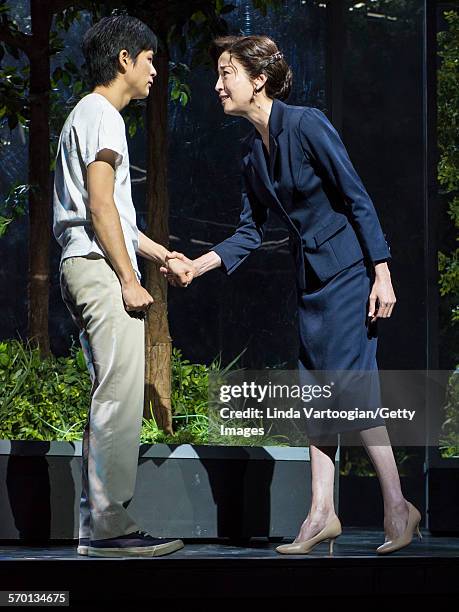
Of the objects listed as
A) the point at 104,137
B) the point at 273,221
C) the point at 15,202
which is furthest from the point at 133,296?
the point at 273,221

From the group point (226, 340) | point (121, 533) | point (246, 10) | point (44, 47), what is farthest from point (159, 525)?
point (246, 10)

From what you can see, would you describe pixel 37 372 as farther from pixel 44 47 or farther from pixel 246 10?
pixel 246 10

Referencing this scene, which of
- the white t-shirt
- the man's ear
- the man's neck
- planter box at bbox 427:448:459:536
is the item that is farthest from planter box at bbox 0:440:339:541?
the man's ear

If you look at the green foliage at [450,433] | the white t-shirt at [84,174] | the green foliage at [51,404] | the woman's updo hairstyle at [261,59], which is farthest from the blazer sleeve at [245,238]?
the green foliage at [450,433]

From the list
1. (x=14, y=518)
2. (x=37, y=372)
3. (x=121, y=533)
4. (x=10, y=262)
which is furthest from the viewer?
(x=10, y=262)

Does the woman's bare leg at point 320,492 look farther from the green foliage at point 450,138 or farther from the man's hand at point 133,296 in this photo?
the green foliage at point 450,138

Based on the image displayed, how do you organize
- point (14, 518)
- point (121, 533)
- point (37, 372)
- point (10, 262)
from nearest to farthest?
point (121, 533)
point (14, 518)
point (37, 372)
point (10, 262)

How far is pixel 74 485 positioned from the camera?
346 cm

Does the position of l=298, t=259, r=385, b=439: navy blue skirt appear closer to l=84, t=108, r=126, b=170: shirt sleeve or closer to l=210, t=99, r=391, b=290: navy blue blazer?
l=210, t=99, r=391, b=290: navy blue blazer

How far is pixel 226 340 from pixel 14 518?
1592 mm

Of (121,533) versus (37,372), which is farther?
(37,372)

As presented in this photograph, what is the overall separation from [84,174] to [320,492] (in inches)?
43.2

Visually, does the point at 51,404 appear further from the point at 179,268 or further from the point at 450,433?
the point at 450,433

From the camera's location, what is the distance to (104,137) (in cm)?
289
